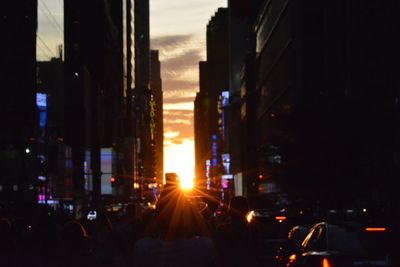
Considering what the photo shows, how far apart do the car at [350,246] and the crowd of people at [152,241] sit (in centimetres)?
153

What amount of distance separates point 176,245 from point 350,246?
6.49 meters

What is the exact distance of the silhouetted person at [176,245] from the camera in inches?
258

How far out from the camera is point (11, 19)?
76.7 metres

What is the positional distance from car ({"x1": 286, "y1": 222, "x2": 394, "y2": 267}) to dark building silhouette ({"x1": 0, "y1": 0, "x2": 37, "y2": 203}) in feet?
199

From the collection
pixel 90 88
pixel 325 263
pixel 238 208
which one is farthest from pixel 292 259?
pixel 90 88

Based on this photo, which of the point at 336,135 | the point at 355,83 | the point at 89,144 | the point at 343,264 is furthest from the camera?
the point at 89,144

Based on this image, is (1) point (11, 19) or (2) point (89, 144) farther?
(2) point (89, 144)

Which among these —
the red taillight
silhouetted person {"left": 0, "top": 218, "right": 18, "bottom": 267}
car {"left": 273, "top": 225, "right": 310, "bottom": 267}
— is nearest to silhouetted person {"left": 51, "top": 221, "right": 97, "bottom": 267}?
the red taillight

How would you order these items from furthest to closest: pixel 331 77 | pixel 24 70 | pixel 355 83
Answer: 1. pixel 24 70
2. pixel 331 77
3. pixel 355 83

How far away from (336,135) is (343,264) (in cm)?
4340

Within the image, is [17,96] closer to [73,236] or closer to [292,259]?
[292,259]

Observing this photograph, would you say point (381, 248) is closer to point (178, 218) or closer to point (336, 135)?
point (178, 218)

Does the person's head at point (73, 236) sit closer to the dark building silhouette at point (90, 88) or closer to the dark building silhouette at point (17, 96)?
the dark building silhouette at point (17, 96)

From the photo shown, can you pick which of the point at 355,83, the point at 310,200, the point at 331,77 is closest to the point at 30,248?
the point at 310,200
